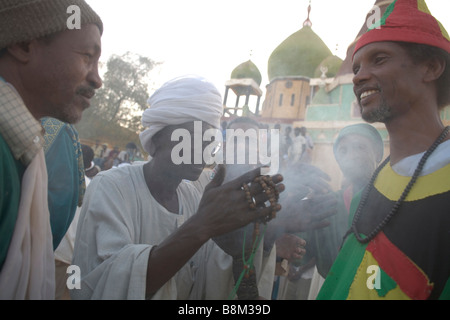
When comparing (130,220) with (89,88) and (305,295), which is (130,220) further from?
(305,295)

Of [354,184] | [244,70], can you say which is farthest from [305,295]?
[244,70]

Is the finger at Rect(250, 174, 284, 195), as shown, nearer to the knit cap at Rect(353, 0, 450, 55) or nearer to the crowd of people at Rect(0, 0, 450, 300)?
the crowd of people at Rect(0, 0, 450, 300)

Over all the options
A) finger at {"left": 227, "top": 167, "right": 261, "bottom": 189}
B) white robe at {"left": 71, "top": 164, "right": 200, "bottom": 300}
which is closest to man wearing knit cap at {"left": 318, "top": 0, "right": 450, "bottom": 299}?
finger at {"left": 227, "top": 167, "right": 261, "bottom": 189}

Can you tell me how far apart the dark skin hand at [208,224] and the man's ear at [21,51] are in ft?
3.43

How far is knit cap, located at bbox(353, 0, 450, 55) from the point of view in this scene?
1.71m

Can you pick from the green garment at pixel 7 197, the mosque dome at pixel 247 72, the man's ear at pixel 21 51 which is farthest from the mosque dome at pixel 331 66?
the green garment at pixel 7 197

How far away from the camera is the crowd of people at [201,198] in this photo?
4.55ft

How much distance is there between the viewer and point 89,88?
67.0 inches

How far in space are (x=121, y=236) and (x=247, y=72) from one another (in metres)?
29.9

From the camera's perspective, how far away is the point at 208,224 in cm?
161

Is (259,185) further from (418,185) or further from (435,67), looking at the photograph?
(435,67)

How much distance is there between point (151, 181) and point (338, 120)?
48.2 ft

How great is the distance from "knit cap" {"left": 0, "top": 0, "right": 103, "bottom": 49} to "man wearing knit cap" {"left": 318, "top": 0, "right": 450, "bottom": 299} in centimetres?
151
